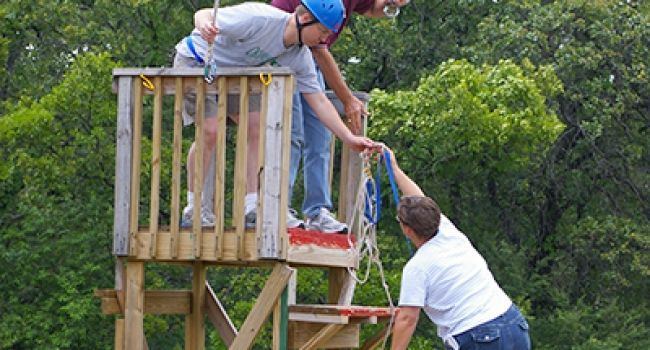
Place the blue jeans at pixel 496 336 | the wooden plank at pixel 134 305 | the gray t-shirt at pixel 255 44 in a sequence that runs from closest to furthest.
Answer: the blue jeans at pixel 496 336
the gray t-shirt at pixel 255 44
the wooden plank at pixel 134 305

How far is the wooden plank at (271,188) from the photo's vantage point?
262 inches

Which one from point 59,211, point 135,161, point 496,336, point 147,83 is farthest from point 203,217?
point 59,211

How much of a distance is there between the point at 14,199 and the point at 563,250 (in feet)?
27.0

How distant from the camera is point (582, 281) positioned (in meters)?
22.4

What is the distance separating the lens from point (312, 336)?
7441 mm

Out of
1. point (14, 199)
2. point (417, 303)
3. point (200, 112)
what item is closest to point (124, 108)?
point (200, 112)

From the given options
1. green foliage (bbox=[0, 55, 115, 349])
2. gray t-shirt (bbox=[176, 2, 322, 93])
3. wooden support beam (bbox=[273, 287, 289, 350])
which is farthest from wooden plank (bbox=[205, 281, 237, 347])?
green foliage (bbox=[0, 55, 115, 349])

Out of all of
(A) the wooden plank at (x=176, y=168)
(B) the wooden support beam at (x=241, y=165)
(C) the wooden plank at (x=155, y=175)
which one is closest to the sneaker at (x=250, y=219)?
(B) the wooden support beam at (x=241, y=165)

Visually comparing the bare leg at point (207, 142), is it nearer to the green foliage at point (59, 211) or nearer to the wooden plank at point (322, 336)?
the wooden plank at point (322, 336)

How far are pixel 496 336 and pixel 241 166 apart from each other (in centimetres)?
155

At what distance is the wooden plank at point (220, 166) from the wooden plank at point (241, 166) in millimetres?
65

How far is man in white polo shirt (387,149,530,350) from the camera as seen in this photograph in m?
5.90

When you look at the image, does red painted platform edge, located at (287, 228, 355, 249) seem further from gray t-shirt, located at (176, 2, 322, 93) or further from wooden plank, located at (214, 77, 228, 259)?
gray t-shirt, located at (176, 2, 322, 93)

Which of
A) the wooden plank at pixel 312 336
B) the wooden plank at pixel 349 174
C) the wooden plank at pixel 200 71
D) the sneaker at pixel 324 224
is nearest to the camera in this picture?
the wooden plank at pixel 200 71
